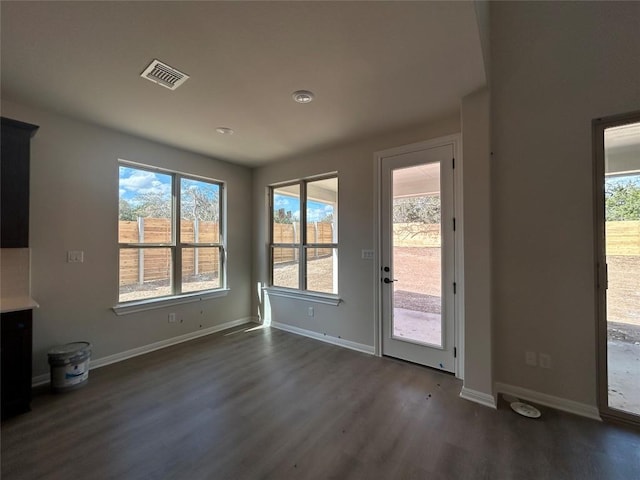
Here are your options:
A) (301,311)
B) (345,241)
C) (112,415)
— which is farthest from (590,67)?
(112,415)

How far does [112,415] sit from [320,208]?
3072 mm

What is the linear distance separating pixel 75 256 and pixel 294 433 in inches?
111

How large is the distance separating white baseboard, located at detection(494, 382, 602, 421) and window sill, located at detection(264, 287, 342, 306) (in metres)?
1.93

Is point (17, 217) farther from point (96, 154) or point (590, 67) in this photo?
point (590, 67)

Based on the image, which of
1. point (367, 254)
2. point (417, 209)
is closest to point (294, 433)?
point (367, 254)

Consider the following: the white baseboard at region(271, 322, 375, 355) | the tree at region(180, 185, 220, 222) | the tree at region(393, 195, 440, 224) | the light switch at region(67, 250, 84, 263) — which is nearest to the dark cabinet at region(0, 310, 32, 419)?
the light switch at region(67, 250, 84, 263)

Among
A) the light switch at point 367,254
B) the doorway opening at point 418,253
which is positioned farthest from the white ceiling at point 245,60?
the light switch at point 367,254

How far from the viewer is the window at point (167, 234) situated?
330 centimetres

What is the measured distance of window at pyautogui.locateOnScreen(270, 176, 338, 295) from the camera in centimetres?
383

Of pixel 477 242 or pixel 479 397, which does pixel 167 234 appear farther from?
pixel 479 397

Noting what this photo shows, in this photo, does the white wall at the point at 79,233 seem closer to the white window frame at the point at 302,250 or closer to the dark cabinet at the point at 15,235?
the dark cabinet at the point at 15,235

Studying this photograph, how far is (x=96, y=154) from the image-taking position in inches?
117

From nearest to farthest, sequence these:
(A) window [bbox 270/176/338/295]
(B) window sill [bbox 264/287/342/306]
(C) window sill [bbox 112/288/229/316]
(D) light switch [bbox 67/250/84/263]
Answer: (D) light switch [bbox 67/250/84/263] → (C) window sill [bbox 112/288/229/316] → (B) window sill [bbox 264/287/342/306] → (A) window [bbox 270/176/338/295]

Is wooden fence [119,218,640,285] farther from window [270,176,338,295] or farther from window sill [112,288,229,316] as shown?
window sill [112,288,229,316]
